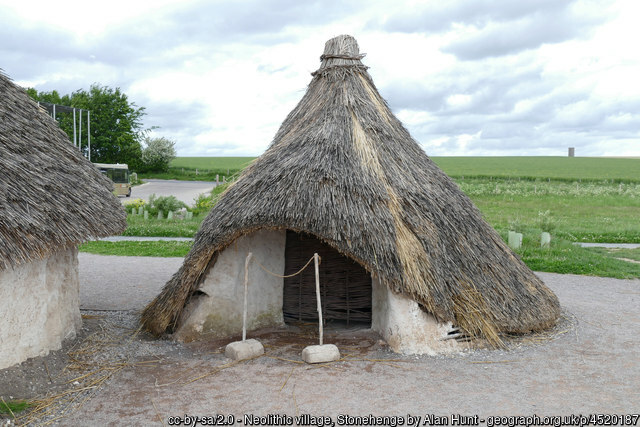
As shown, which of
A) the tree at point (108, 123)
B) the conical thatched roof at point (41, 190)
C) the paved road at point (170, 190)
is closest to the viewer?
the conical thatched roof at point (41, 190)

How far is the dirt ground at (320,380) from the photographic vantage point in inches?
239

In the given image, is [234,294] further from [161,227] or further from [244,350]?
[161,227]

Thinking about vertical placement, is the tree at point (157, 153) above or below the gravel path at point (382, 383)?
above

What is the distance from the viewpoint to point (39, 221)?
6828mm

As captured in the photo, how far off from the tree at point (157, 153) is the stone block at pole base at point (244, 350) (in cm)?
4971

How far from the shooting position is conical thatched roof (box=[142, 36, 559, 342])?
25.0ft

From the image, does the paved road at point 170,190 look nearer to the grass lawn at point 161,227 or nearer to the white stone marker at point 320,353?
the grass lawn at point 161,227

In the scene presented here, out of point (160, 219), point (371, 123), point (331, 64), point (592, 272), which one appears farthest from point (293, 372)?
point (160, 219)

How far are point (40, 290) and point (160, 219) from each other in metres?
17.6

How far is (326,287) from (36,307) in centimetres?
435

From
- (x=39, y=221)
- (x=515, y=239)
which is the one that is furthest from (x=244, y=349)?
(x=515, y=239)

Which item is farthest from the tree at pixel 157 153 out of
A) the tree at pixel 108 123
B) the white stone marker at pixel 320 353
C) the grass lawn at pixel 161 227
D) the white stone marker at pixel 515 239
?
the white stone marker at pixel 320 353

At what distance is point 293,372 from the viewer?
7.08m

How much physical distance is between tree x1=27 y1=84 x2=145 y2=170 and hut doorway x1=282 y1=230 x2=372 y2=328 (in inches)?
1849
